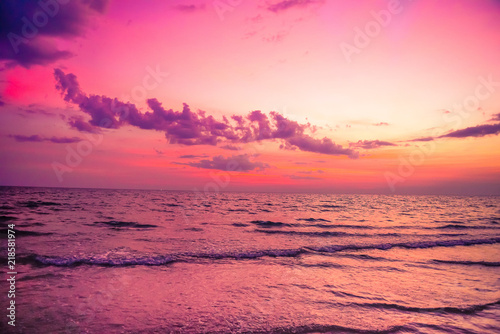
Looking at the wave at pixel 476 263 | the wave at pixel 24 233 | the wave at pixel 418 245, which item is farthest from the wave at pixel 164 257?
the wave at pixel 24 233

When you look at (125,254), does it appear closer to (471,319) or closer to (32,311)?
(32,311)

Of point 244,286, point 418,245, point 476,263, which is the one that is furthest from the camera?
point 418,245

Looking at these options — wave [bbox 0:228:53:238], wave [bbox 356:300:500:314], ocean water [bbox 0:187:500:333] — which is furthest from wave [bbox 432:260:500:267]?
wave [bbox 0:228:53:238]

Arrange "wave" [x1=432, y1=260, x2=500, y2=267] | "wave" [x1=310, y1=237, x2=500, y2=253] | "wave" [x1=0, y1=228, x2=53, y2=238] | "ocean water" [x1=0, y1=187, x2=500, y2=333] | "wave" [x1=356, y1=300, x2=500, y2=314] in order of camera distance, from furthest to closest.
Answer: "wave" [x1=0, y1=228, x2=53, y2=238] < "wave" [x1=310, y1=237, x2=500, y2=253] < "wave" [x1=432, y1=260, x2=500, y2=267] < "wave" [x1=356, y1=300, x2=500, y2=314] < "ocean water" [x1=0, y1=187, x2=500, y2=333]

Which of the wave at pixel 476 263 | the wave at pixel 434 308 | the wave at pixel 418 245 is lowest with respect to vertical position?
the wave at pixel 418 245

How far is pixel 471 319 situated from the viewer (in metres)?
7.59

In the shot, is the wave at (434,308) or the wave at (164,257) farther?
the wave at (164,257)

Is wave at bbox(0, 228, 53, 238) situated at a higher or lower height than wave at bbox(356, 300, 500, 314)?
lower

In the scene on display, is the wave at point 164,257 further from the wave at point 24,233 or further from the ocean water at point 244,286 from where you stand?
the wave at point 24,233

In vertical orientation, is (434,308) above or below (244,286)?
above

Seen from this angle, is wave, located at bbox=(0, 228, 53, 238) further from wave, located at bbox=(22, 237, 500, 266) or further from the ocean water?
wave, located at bbox=(22, 237, 500, 266)

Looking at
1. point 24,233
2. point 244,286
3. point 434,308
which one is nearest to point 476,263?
point 434,308

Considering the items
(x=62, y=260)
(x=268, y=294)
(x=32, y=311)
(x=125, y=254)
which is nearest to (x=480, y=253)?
(x=268, y=294)

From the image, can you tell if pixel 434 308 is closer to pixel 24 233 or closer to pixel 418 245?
pixel 418 245
